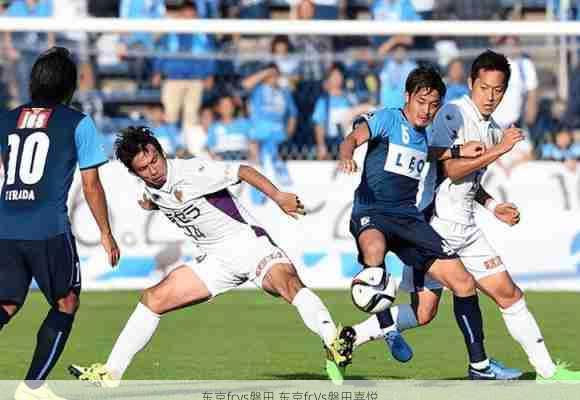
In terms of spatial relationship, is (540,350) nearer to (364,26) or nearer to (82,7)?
(364,26)

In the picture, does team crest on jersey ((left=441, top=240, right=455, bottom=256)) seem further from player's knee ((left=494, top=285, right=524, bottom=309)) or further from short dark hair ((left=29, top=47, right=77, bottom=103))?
short dark hair ((left=29, top=47, right=77, bottom=103))

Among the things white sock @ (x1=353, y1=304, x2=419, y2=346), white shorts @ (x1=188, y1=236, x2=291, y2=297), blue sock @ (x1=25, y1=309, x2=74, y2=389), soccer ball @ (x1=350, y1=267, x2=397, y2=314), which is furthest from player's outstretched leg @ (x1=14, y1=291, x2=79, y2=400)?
white sock @ (x1=353, y1=304, x2=419, y2=346)

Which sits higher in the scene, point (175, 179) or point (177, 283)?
point (175, 179)

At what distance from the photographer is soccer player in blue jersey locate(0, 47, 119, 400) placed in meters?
8.42

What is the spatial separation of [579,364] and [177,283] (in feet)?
10.6

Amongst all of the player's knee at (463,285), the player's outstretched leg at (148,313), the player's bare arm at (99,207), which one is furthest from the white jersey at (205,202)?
the player's knee at (463,285)

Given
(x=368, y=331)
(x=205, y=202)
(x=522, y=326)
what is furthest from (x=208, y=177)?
(x=522, y=326)

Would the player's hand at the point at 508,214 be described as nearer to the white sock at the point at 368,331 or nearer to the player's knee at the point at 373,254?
the player's knee at the point at 373,254

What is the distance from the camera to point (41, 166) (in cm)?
841

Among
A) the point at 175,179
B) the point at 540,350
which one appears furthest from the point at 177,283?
the point at 540,350

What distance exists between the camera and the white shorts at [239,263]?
9180 mm

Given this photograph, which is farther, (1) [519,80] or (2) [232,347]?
(1) [519,80]

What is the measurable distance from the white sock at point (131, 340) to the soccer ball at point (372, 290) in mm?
1216

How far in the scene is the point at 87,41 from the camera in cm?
1748
